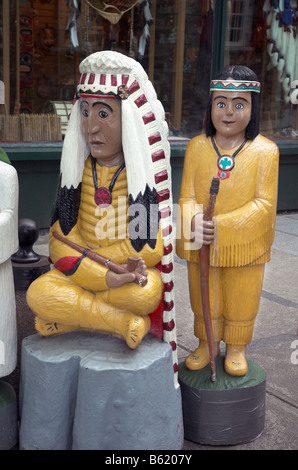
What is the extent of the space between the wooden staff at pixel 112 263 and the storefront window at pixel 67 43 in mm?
3736

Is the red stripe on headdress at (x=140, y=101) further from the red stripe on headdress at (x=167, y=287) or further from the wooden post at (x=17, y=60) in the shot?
the wooden post at (x=17, y=60)

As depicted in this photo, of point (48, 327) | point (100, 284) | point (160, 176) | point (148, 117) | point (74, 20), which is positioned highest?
point (74, 20)

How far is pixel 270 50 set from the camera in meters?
7.02

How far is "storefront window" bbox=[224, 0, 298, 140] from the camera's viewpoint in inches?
264

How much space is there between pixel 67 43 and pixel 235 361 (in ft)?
14.7

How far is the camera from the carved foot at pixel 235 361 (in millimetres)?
2525

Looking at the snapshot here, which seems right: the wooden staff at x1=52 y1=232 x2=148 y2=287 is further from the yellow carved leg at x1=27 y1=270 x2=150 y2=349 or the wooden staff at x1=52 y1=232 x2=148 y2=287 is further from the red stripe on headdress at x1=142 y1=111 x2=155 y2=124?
the red stripe on headdress at x1=142 y1=111 x2=155 y2=124

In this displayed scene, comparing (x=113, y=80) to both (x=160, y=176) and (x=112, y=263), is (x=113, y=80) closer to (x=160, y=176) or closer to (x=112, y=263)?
(x=160, y=176)

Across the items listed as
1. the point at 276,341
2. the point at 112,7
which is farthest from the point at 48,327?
the point at 112,7

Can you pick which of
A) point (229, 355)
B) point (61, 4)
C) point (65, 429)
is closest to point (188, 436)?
point (229, 355)

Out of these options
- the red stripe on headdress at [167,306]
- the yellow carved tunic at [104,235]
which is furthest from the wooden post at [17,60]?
the red stripe on headdress at [167,306]

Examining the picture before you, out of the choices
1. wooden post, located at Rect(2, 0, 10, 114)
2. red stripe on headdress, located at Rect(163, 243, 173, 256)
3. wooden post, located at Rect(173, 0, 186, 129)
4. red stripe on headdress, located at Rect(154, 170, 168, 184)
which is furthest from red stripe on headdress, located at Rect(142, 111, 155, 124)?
wooden post, located at Rect(173, 0, 186, 129)

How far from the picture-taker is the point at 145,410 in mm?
2184

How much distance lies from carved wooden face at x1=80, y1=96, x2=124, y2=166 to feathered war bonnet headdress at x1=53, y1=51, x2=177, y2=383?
34 millimetres
